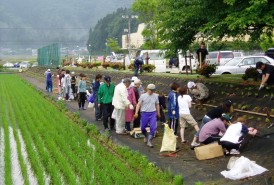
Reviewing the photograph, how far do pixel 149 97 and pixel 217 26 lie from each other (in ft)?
10.0

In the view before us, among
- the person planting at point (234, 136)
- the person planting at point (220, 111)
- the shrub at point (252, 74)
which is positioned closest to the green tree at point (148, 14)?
the shrub at point (252, 74)

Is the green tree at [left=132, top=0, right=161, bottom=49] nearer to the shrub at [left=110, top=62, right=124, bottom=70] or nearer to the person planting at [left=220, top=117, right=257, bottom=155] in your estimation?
the shrub at [left=110, top=62, right=124, bottom=70]

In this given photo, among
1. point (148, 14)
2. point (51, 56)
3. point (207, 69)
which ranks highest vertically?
point (148, 14)

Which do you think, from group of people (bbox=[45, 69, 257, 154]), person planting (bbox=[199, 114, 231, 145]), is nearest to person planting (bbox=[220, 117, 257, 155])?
group of people (bbox=[45, 69, 257, 154])

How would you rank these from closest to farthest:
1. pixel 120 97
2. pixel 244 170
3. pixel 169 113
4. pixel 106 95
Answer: pixel 244 170 < pixel 169 113 < pixel 120 97 < pixel 106 95

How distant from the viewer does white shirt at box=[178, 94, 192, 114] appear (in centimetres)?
1264

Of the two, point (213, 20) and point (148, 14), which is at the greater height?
point (148, 14)

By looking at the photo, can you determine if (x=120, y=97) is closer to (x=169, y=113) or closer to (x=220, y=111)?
(x=169, y=113)

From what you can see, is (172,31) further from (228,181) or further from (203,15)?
(228,181)

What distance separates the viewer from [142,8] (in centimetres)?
4475

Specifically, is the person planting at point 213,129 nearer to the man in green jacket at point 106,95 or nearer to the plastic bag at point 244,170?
the plastic bag at point 244,170

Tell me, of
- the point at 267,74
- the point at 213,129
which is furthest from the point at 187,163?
the point at 267,74

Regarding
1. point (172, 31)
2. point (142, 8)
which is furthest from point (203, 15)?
point (142, 8)

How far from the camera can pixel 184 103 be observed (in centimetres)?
1265
